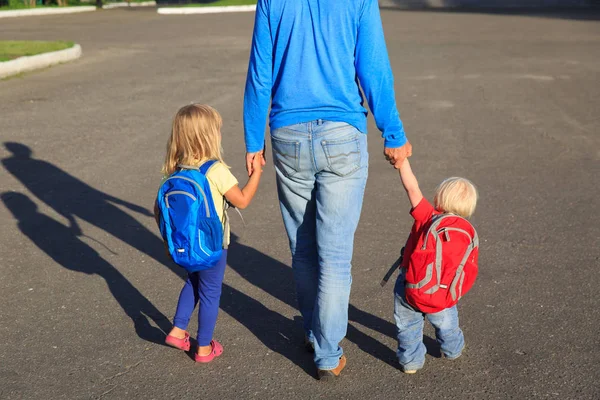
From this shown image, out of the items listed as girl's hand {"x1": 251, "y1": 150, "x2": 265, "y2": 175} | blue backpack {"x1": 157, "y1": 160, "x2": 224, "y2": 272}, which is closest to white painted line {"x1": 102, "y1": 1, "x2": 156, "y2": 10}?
blue backpack {"x1": 157, "y1": 160, "x2": 224, "y2": 272}

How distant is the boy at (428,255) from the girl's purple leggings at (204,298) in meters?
0.93

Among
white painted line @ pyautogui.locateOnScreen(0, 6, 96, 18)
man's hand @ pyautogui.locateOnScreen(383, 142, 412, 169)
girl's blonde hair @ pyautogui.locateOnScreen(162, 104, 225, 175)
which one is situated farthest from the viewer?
white painted line @ pyautogui.locateOnScreen(0, 6, 96, 18)

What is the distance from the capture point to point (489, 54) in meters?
16.7

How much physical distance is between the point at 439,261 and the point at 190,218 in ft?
4.03

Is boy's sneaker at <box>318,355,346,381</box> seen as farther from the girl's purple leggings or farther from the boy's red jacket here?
the girl's purple leggings

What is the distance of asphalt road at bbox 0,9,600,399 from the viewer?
3.92 m

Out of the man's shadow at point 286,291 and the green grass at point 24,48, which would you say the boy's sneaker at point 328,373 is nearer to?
the man's shadow at point 286,291

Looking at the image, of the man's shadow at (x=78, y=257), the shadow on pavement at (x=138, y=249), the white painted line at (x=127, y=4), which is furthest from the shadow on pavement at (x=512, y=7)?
the man's shadow at (x=78, y=257)

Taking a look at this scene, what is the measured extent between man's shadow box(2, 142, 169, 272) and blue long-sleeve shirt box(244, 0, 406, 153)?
96.5 inches

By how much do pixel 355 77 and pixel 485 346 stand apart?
1696 mm

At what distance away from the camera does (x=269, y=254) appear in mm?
5707

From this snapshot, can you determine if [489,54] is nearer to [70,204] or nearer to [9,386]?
[70,204]

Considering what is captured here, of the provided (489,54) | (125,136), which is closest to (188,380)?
(125,136)

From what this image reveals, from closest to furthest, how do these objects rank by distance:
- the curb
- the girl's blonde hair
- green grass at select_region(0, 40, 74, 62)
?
the girl's blonde hair
the curb
green grass at select_region(0, 40, 74, 62)
